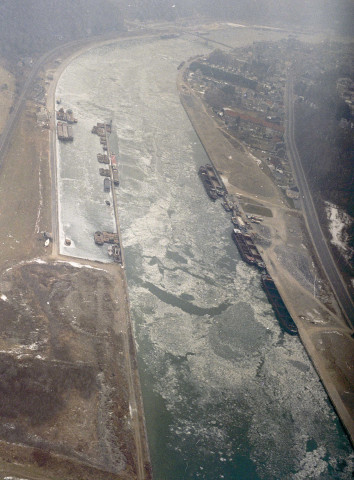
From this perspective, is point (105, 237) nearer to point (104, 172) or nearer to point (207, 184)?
point (104, 172)

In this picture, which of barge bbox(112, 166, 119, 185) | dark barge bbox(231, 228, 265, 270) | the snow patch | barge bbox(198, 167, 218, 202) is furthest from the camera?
barge bbox(198, 167, 218, 202)

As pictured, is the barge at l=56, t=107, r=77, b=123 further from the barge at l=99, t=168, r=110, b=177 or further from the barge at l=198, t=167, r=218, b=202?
the barge at l=198, t=167, r=218, b=202

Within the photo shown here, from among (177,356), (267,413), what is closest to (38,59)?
(177,356)

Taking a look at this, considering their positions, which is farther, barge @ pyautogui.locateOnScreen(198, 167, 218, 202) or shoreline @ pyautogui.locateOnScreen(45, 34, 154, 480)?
barge @ pyautogui.locateOnScreen(198, 167, 218, 202)

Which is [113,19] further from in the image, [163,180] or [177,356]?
[177,356]

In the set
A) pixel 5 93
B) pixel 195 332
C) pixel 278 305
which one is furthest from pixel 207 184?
pixel 5 93

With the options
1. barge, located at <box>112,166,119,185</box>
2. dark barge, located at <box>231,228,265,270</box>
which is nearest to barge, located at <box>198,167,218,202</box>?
dark barge, located at <box>231,228,265,270</box>
